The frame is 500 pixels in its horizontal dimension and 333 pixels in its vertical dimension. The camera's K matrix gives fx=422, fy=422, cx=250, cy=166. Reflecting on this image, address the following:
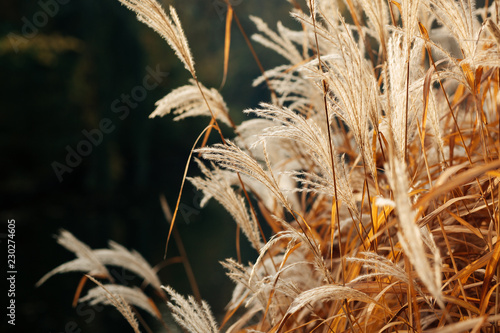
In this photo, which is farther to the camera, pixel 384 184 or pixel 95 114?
pixel 95 114

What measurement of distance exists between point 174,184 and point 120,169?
6.13 feet

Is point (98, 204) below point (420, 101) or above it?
below

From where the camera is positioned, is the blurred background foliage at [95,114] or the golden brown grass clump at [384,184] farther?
the blurred background foliage at [95,114]

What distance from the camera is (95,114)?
508 inches

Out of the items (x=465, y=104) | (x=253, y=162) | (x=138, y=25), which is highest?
(x=138, y=25)

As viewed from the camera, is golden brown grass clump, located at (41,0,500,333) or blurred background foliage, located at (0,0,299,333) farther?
blurred background foliage, located at (0,0,299,333)

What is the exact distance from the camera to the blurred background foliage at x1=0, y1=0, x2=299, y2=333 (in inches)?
414

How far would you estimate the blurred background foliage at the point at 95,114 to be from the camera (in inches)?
414

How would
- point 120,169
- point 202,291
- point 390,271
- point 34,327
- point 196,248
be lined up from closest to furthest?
point 390,271, point 34,327, point 202,291, point 196,248, point 120,169

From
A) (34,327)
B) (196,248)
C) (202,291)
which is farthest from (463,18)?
(196,248)

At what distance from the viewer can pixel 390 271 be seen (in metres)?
0.66

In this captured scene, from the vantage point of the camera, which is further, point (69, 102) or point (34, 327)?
point (69, 102)

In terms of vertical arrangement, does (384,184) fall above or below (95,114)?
below

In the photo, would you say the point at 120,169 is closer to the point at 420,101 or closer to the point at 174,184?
the point at 174,184
